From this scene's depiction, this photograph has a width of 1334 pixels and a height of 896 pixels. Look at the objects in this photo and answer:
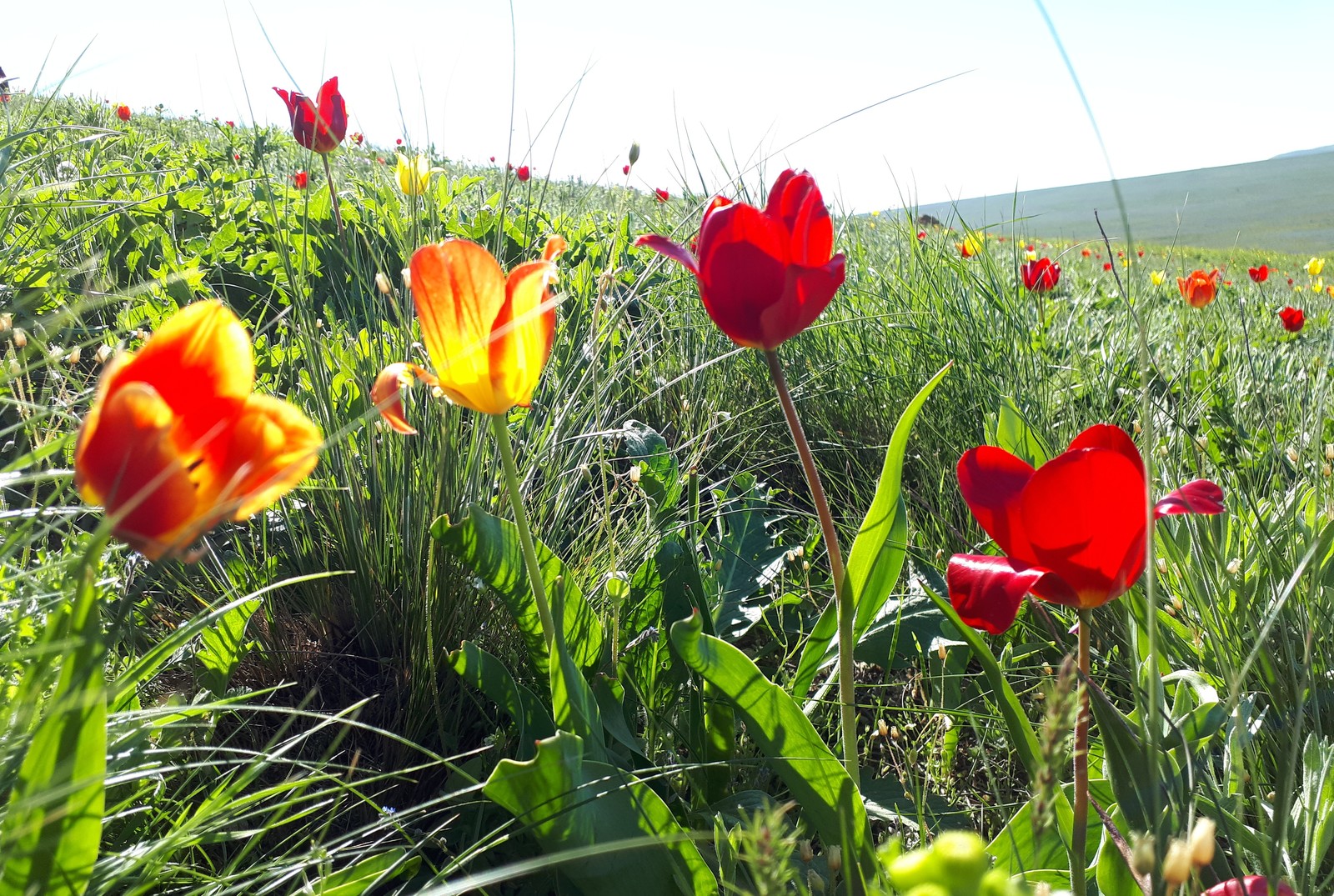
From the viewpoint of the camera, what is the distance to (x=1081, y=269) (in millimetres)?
6258

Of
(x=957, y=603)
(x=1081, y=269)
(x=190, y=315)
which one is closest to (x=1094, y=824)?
(x=957, y=603)

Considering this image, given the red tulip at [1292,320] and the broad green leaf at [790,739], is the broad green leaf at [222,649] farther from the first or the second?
the red tulip at [1292,320]

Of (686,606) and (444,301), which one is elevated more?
(444,301)

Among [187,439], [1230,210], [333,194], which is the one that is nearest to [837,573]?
[187,439]

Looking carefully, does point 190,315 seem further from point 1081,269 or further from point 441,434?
point 1081,269

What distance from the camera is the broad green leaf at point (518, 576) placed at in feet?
3.28

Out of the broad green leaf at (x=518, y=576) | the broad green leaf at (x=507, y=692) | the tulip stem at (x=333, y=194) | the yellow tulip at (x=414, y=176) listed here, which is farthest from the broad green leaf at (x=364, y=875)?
the yellow tulip at (x=414, y=176)

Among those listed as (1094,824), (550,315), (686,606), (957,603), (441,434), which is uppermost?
(550,315)

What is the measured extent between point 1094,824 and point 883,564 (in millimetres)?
308

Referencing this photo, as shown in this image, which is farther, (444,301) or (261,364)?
(261,364)

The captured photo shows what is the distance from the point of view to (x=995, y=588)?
73 cm

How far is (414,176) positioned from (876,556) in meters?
1.14

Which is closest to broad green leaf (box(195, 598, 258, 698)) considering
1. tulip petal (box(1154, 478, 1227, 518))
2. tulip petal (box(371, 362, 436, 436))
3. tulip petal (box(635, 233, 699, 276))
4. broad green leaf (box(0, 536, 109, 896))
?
tulip petal (box(371, 362, 436, 436))

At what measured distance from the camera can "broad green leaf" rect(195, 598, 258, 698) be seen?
3.40 ft
